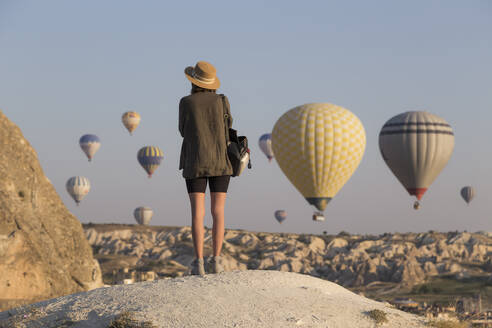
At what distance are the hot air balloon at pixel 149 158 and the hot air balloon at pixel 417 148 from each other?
46026 millimetres

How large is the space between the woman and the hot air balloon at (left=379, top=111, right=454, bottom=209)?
184 ft

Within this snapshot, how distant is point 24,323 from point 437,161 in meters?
59.5

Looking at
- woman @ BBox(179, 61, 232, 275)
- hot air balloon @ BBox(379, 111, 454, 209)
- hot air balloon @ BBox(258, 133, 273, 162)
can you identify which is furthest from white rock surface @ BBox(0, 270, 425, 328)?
hot air balloon @ BBox(258, 133, 273, 162)

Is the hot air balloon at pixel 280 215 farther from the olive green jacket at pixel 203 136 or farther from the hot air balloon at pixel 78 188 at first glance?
the olive green jacket at pixel 203 136

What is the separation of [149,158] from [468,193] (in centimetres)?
5322

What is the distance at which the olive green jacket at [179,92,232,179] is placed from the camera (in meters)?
10.1

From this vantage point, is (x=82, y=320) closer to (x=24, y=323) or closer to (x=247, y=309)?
(x=24, y=323)

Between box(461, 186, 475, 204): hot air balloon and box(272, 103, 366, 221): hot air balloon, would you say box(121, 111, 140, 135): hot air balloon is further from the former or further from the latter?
box(461, 186, 475, 204): hot air balloon

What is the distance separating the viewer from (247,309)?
912 cm

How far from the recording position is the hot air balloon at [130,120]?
105 meters

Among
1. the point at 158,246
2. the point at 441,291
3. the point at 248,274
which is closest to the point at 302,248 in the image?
the point at 158,246

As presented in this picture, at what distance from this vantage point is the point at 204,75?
34.2 feet

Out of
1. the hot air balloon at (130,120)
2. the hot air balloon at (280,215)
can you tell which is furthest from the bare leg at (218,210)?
the hot air balloon at (280,215)

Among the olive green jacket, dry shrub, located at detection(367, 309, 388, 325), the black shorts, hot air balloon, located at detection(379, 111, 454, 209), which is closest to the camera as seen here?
A: dry shrub, located at detection(367, 309, 388, 325)
